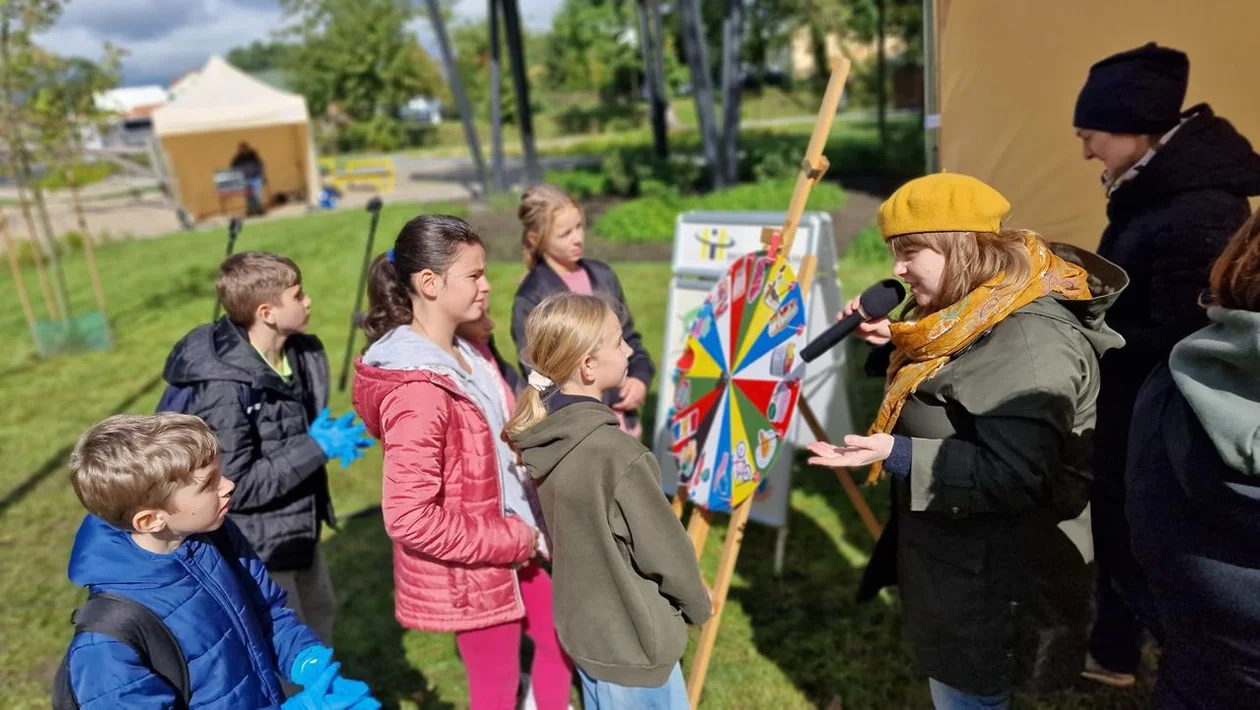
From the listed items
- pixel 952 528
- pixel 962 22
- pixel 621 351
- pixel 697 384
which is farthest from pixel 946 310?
pixel 962 22

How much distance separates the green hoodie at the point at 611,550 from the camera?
1.90 m

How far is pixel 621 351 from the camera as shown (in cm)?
210

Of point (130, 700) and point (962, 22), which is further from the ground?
point (962, 22)

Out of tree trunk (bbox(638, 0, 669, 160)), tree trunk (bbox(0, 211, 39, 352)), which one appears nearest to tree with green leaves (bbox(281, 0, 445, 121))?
tree trunk (bbox(638, 0, 669, 160))

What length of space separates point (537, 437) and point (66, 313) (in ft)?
32.8

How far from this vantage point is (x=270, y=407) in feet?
8.77

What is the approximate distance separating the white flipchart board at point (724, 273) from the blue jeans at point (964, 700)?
1830 millimetres

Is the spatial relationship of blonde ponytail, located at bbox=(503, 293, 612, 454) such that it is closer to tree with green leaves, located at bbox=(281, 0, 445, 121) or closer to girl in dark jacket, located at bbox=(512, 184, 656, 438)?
girl in dark jacket, located at bbox=(512, 184, 656, 438)

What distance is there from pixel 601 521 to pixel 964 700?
1176 mm

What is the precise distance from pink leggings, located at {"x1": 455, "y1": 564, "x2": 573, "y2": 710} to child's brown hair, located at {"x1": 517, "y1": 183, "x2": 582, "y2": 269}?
1.28m

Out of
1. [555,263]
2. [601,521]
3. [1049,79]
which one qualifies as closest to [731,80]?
[1049,79]

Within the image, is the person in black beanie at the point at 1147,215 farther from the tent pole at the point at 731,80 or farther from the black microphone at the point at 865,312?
the tent pole at the point at 731,80

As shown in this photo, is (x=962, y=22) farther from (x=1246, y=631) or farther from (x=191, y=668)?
(x=191, y=668)

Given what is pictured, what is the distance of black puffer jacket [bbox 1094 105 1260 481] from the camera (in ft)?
7.75
